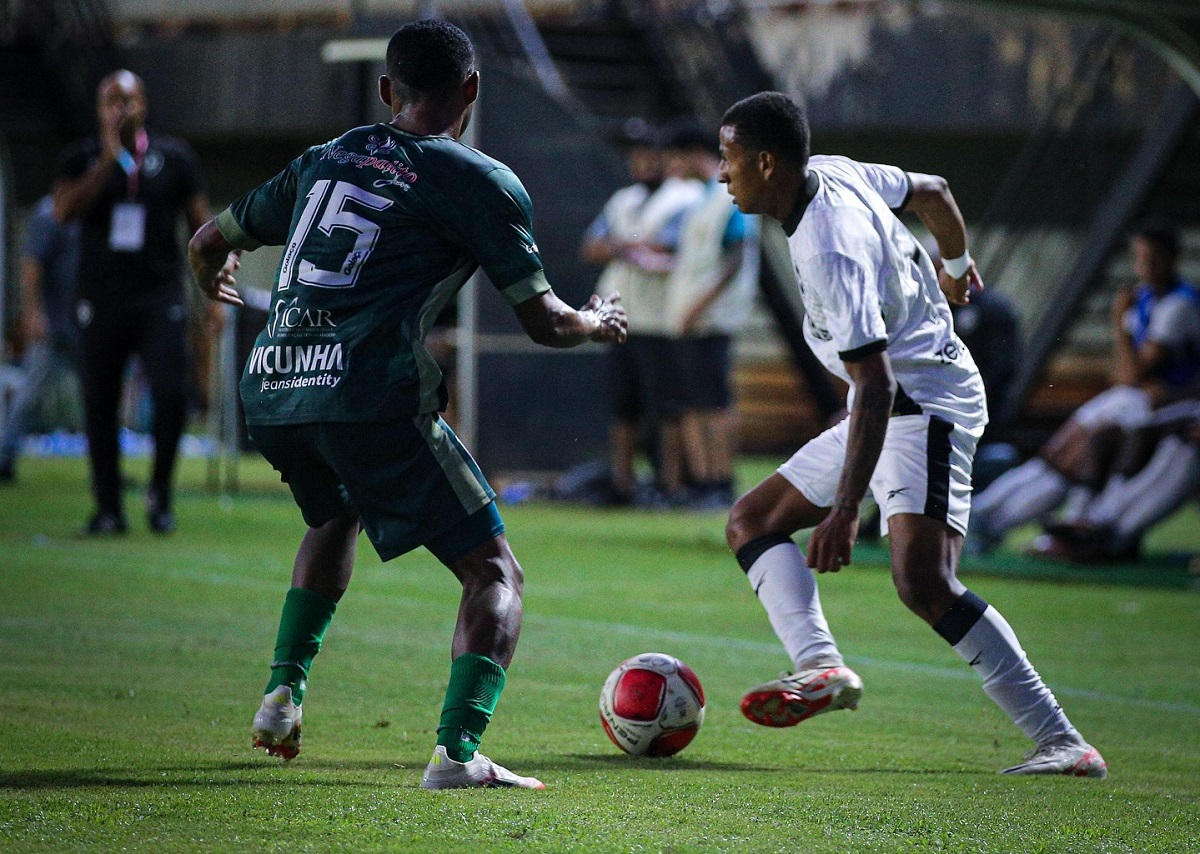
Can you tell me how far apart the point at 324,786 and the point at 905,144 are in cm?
2151

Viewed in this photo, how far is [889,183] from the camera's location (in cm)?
600

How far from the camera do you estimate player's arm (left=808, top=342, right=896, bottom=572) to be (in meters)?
5.38

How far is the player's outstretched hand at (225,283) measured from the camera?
18.4ft

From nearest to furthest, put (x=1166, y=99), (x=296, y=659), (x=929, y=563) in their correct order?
(x=296, y=659) → (x=929, y=563) → (x=1166, y=99)

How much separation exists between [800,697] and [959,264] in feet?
5.19

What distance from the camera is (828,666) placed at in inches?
225

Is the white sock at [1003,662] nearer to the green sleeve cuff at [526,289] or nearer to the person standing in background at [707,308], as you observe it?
the green sleeve cuff at [526,289]

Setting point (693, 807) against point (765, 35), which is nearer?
point (693, 807)

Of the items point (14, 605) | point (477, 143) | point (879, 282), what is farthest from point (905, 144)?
point (879, 282)

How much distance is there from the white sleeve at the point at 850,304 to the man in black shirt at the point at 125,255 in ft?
22.0

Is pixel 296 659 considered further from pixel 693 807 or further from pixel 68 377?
pixel 68 377

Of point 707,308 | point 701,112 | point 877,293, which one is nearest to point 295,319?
point 877,293

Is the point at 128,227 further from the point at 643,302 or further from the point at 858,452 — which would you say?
the point at 858,452

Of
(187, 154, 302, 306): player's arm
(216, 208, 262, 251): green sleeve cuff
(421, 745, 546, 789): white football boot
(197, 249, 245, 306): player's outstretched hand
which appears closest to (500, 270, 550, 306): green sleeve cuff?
(187, 154, 302, 306): player's arm
